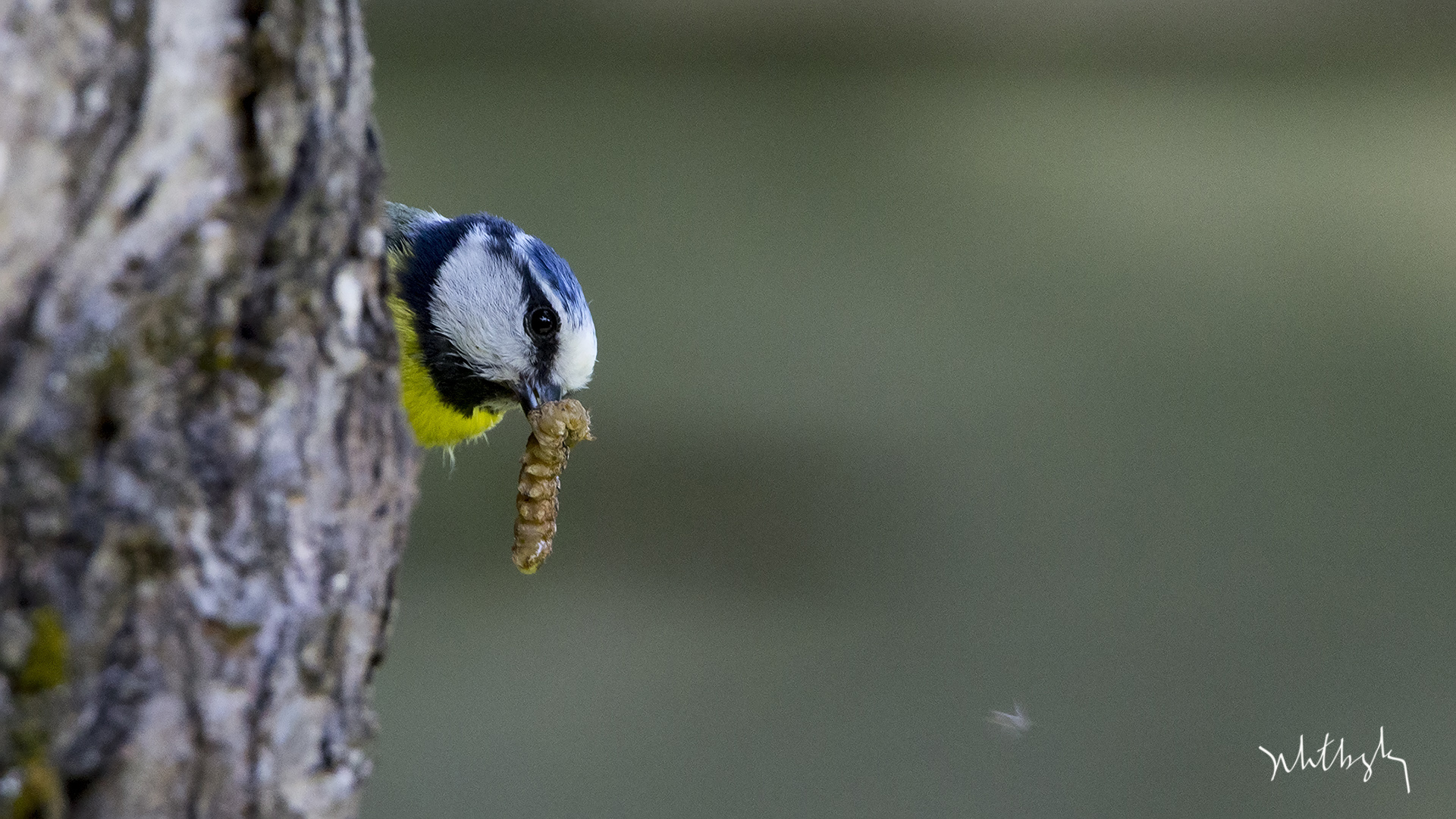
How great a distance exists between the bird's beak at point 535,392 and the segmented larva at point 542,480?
0.14 meters

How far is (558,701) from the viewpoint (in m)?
1.52

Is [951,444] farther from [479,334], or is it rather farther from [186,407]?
[186,407]

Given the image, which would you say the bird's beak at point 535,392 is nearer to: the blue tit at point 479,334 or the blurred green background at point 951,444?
the blue tit at point 479,334

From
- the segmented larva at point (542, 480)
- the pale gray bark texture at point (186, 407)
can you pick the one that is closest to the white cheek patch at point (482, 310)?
the segmented larva at point (542, 480)

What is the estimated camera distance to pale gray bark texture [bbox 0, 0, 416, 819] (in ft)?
1.14

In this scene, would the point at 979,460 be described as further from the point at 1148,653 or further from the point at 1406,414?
the point at 1406,414

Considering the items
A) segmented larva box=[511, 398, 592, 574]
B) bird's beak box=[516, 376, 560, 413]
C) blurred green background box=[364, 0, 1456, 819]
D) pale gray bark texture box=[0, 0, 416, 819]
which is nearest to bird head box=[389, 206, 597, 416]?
bird's beak box=[516, 376, 560, 413]

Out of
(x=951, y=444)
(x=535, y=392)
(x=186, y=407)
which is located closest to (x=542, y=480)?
(x=535, y=392)

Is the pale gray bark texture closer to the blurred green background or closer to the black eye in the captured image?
the black eye

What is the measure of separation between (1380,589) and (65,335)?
62.1 inches

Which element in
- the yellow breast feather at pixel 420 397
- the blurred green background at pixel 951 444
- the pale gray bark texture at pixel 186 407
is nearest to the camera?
the pale gray bark texture at pixel 186 407

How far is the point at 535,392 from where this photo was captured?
114 centimetres

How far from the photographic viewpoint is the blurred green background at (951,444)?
1.46 m

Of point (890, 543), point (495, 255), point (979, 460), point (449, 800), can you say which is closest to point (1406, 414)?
point (979, 460)
